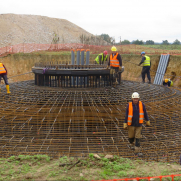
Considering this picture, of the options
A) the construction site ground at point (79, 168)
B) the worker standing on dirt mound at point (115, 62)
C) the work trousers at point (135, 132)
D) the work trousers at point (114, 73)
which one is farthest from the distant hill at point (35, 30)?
the construction site ground at point (79, 168)

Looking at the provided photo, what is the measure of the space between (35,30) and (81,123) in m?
74.8

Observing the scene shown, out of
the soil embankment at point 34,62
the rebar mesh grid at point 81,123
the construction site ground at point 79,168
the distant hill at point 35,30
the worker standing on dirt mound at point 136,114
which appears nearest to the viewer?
the construction site ground at point 79,168

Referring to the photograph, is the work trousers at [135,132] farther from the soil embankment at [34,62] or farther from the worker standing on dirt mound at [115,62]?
the soil embankment at [34,62]

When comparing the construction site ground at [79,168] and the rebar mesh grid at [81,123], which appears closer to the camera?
the construction site ground at [79,168]

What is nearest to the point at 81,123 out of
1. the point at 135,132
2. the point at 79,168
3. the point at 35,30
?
the point at 135,132

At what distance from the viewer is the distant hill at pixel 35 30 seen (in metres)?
64.7

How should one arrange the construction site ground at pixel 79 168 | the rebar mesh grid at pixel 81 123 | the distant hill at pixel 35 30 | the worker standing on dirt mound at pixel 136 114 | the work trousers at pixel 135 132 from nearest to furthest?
1. the construction site ground at pixel 79 168
2. the worker standing on dirt mound at pixel 136 114
3. the work trousers at pixel 135 132
4. the rebar mesh grid at pixel 81 123
5. the distant hill at pixel 35 30

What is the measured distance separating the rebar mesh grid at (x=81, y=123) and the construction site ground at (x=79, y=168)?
0.34m

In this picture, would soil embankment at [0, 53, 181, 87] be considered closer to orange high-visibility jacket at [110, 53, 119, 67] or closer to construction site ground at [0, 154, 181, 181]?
orange high-visibility jacket at [110, 53, 119, 67]

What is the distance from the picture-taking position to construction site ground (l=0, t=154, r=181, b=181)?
4223 mm

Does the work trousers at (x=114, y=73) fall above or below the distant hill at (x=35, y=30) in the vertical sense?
below

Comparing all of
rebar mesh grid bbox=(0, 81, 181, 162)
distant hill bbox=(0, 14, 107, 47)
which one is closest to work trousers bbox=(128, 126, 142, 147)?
rebar mesh grid bbox=(0, 81, 181, 162)

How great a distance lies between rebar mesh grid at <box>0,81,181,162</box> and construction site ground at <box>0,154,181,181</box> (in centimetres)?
34

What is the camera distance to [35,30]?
250 feet
